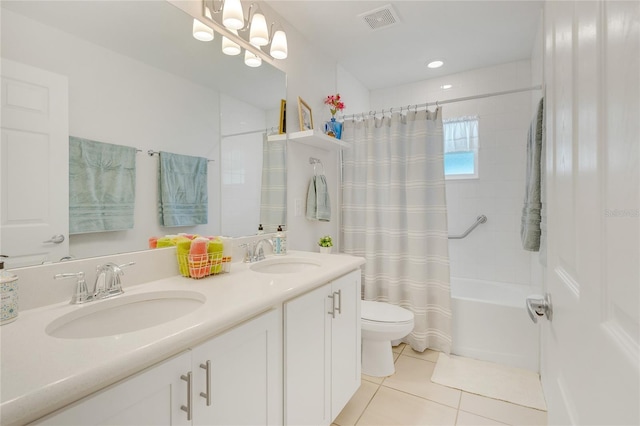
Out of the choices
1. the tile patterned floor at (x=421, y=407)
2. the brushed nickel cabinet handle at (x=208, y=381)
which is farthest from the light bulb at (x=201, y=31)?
the tile patterned floor at (x=421, y=407)

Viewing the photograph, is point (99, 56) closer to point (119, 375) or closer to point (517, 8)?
point (119, 375)

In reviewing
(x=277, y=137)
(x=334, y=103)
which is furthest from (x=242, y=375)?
(x=334, y=103)

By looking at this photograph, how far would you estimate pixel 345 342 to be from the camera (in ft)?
5.11

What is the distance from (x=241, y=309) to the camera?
91cm

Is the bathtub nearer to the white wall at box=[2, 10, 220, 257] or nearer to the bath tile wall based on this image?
the bath tile wall

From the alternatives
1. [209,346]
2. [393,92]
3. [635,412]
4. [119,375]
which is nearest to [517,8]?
[393,92]

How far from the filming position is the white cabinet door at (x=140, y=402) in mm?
583

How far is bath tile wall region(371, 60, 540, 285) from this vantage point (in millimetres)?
2725

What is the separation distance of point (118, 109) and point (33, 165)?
0.35 metres

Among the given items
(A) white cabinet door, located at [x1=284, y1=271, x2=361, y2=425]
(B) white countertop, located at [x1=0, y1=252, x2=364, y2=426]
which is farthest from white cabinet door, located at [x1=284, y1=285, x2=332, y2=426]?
(B) white countertop, located at [x1=0, y1=252, x2=364, y2=426]

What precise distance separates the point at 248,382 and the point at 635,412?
36.8 inches

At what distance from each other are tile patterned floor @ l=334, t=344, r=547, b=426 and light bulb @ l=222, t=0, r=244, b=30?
7.37 feet

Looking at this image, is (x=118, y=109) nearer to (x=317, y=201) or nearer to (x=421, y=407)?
(x=317, y=201)

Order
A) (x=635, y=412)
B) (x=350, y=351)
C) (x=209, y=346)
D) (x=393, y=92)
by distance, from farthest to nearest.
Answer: (x=393, y=92) < (x=350, y=351) < (x=209, y=346) < (x=635, y=412)
